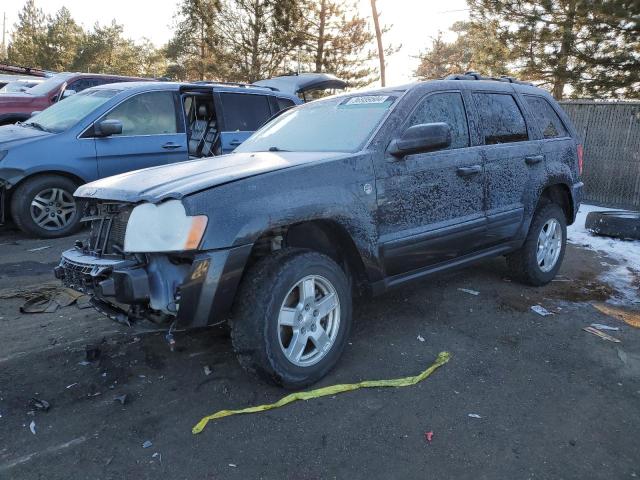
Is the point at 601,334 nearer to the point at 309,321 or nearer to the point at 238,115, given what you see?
the point at 309,321

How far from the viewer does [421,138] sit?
3.44 m

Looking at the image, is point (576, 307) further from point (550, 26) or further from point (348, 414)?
point (550, 26)

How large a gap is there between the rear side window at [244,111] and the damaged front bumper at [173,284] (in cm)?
495

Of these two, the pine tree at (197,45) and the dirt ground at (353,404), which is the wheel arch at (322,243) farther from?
the pine tree at (197,45)

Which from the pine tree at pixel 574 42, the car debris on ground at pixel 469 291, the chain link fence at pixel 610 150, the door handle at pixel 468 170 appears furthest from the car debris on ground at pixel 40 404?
the pine tree at pixel 574 42

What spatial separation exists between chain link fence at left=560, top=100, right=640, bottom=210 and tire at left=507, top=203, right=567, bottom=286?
213 inches

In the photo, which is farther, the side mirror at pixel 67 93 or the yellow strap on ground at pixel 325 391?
the side mirror at pixel 67 93

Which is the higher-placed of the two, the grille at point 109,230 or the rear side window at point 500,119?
the rear side window at point 500,119


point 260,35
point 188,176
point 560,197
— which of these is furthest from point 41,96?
point 260,35

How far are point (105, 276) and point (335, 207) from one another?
1.34 m

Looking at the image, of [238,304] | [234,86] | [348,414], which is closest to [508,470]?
[348,414]

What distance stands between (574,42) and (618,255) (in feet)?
29.4

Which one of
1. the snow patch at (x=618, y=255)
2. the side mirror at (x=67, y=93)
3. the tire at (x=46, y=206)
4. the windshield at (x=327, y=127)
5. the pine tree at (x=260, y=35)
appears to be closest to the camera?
the windshield at (x=327, y=127)

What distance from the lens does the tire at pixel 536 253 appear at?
15.9 feet
